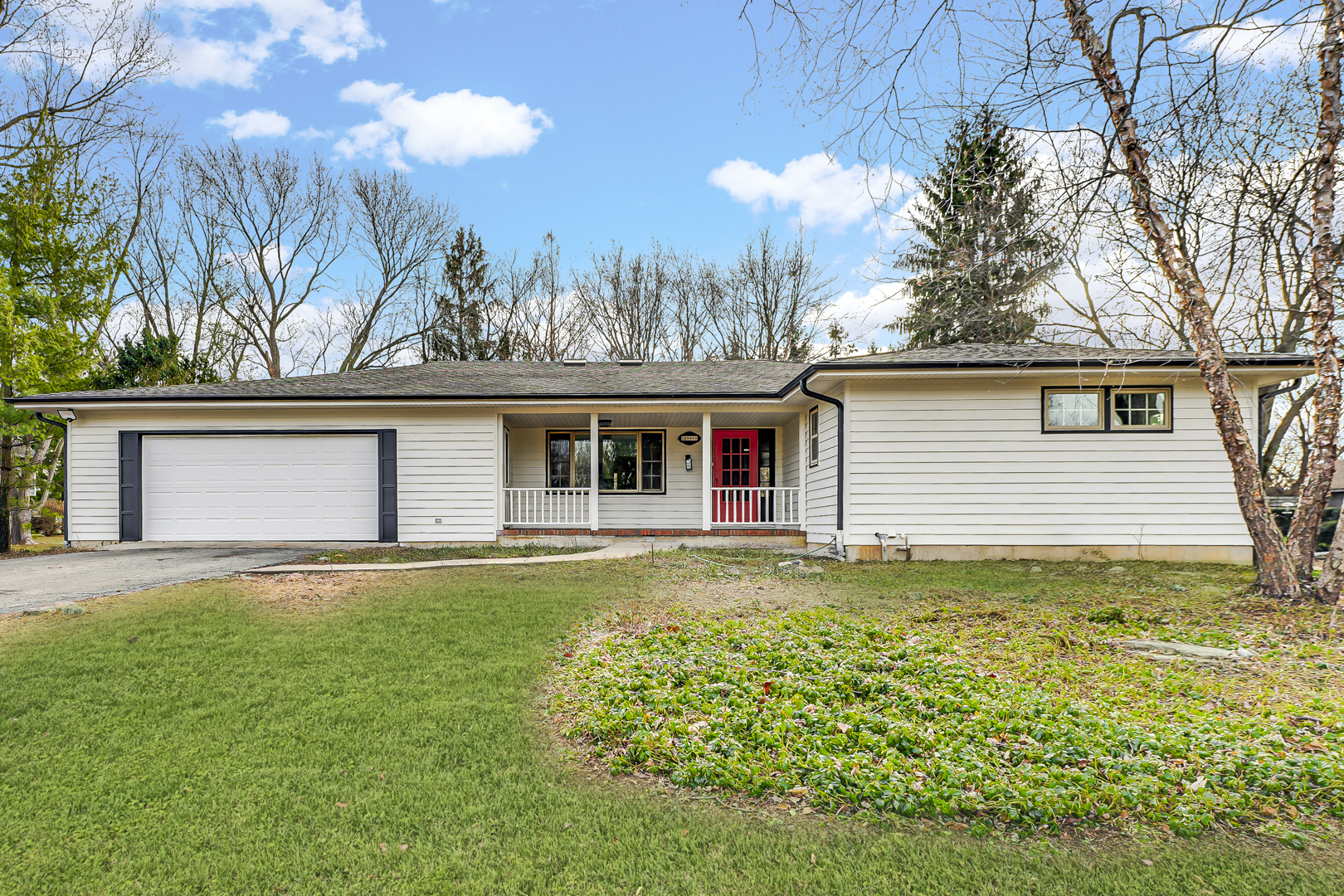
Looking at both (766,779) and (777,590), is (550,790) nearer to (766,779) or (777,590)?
(766,779)

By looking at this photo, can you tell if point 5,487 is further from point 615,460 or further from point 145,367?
point 615,460

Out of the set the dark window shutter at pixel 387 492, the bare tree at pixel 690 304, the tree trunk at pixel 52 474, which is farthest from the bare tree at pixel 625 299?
the tree trunk at pixel 52 474

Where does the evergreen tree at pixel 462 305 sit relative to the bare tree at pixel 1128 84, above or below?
above

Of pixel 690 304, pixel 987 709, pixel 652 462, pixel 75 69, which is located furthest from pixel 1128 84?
pixel 75 69

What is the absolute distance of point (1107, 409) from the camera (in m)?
9.05

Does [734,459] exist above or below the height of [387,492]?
above

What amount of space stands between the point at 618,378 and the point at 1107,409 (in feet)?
24.1

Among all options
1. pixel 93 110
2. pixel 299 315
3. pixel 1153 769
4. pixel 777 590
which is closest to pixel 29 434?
pixel 93 110

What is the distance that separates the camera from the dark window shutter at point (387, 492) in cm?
1107

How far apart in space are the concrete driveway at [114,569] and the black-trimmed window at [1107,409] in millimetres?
10113

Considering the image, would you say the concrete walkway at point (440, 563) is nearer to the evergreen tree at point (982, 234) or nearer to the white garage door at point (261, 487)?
the white garage door at point (261, 487)

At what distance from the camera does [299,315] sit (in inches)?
892

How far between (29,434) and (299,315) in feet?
36.3

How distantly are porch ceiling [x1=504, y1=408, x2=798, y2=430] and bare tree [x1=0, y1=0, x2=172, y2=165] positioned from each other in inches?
423
